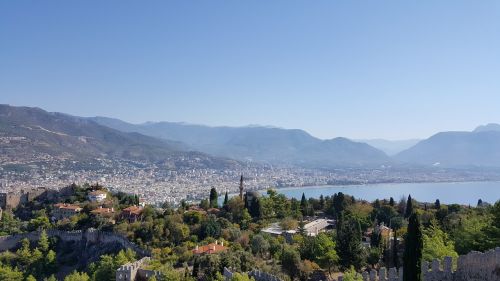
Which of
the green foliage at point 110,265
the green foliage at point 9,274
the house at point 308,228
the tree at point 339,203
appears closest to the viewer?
the green foliage at point 110,265

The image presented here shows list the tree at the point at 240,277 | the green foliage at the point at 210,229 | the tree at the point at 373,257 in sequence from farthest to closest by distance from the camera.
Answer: the green foliage at the point at 210,229
the tree at the point at 373,257
the tree at the point at 240,277

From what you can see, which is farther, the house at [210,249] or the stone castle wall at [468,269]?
the house at [210,249]

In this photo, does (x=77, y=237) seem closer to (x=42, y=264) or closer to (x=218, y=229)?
(x=42, y=264)

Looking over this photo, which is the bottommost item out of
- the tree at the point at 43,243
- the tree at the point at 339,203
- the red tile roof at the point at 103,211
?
the tree at the point at 43,243

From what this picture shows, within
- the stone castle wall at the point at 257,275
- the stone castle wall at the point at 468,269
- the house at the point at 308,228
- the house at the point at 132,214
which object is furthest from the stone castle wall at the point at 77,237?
the stone castle wall at the point at 468,269

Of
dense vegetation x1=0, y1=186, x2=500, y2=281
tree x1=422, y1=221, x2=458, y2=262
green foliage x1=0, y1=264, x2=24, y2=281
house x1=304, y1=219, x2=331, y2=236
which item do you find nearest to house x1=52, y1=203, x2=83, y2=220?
dense vegetation x1=0, y1=186, x2=500, y2=281

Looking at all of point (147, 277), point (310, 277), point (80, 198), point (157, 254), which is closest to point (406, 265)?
point (310, 277)

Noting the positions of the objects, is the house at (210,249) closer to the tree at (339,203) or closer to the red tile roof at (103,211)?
the tree at (339,203)

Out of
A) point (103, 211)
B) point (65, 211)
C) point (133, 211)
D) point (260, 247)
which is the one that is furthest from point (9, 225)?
point (260, 247)
